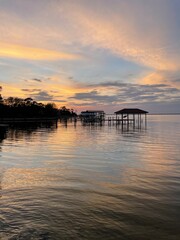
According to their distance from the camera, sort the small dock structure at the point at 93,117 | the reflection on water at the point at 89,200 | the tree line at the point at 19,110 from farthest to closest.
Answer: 1. the small dock structure at the point at 93,117
2. the tree line at the point at 19,110
3. the reflection on water at the point at 89,200

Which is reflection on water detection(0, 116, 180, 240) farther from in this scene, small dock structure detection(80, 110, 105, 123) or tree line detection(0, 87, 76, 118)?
small dock structure detection(80, 110, 105, 123)

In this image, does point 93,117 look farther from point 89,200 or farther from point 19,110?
point 89,200

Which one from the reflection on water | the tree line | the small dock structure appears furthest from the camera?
the small dock structure

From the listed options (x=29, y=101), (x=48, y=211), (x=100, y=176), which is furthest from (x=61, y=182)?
(x=29, y=101)

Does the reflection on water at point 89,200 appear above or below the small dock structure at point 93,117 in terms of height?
below

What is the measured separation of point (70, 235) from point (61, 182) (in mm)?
5580

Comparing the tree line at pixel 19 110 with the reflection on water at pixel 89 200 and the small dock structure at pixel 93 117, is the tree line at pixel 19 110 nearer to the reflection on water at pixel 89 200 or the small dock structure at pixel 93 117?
the small dock structure at pixel 93 117

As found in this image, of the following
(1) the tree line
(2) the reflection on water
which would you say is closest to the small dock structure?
(1) the tree line

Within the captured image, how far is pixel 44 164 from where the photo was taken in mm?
16922

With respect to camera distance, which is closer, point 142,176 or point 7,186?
point 7,186

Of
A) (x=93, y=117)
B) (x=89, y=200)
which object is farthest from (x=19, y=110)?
(x=89, y=200)

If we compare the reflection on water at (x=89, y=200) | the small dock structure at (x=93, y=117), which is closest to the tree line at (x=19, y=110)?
the small dock structure at (x=93, y=117)

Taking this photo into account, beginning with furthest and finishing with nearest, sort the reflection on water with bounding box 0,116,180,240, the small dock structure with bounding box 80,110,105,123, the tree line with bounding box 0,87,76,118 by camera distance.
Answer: the small dock structure with bounding box 80,110,105,123 < the tree line with bounding box 0,87,76,118 < the reflection on water with bounding box 0,116,180,240

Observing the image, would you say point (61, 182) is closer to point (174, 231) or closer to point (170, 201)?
point (170, 201)
